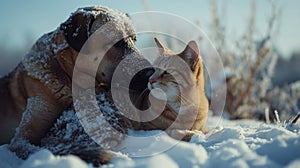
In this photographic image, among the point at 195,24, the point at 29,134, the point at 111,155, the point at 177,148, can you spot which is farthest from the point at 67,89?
the point at 195,24

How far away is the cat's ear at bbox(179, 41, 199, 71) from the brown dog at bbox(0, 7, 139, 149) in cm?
58

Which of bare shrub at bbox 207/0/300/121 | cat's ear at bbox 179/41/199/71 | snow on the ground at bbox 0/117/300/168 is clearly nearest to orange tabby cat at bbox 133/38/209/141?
cat's ear at bbox 179/41/199/71

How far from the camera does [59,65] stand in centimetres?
462

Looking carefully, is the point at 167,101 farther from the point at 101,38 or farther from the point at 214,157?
the point at 214,157

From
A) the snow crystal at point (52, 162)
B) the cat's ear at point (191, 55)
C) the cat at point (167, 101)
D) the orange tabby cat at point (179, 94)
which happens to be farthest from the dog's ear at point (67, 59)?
the snow crystal at point (52, 162)

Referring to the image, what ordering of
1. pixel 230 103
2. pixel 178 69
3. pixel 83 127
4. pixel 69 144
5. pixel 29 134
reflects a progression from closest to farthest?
pixel 69 144
pixel 83 127
pixel 29 134
pixel 178 69
pixel 230 103

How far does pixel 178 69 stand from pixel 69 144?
5.42ft

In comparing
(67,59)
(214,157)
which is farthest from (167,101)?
(214,157)

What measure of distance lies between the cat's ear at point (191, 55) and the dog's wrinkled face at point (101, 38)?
59 cm

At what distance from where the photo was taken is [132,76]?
4422 mm

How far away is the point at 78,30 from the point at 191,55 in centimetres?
131

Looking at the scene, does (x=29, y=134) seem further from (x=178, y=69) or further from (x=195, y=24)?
(x=195, y=24)

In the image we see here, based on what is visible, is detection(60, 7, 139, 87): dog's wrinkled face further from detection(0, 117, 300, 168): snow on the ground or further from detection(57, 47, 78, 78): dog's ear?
detection(0, 117, 300, 168): snow on the ground

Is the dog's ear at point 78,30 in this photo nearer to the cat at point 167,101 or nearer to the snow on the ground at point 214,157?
the cat at point 167,101
